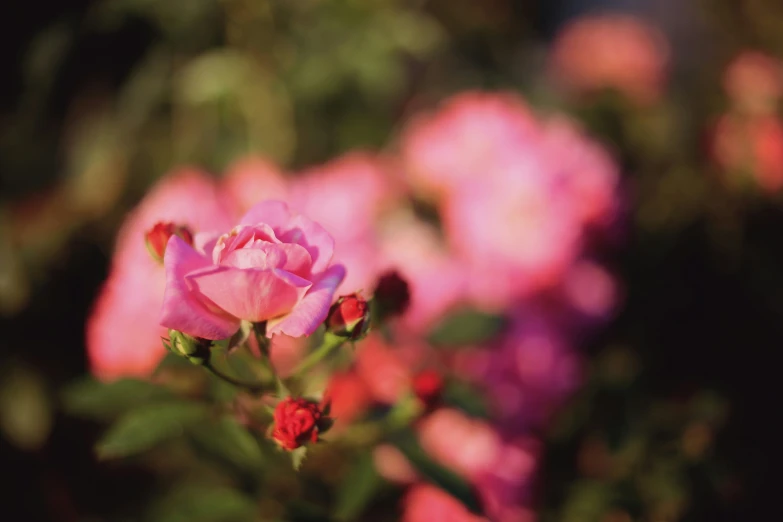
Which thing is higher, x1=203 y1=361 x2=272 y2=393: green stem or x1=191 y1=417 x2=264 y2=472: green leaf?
x1=203 y1=361 x2=272 y2=393: green stem

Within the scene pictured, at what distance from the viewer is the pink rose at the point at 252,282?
32 centimetres

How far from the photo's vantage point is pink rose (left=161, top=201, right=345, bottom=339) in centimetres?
32

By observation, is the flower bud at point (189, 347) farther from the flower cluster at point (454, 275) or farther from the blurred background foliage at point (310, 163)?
the blurred background foliage at point (310, 163)

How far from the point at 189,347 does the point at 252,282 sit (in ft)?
0.17

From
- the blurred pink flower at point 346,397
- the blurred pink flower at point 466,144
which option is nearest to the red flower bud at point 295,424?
the blurred pink flower at point 346,397

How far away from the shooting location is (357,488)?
0.48 m

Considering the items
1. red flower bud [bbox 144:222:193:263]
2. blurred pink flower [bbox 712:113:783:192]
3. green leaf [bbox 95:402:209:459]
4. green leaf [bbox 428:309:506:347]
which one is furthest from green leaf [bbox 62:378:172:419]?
blurred pink flower [bbox 712:113:783:192]

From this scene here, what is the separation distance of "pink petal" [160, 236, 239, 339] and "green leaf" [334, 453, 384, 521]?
19 cm

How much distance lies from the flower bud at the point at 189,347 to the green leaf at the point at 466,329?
28 centimetres

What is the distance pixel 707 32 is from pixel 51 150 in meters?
1.50

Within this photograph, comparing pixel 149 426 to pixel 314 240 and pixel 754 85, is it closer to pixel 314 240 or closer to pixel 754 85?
pixel 314 240

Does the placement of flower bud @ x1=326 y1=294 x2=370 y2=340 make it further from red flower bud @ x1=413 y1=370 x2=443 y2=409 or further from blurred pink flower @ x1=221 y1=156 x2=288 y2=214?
blurred pink flower @ x1=221 y1=156 x2=288 y2=214

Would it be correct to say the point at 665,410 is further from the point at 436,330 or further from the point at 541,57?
the point at 541,57

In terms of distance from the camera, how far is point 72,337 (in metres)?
0.85
